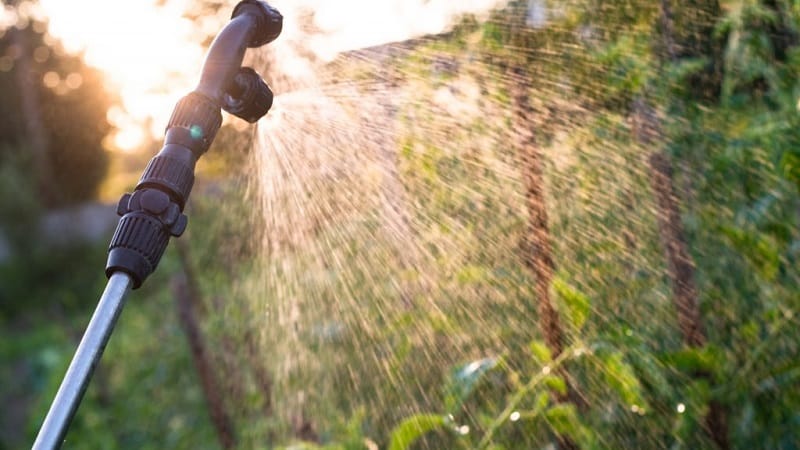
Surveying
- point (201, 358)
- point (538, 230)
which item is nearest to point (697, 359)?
point (538, 230)

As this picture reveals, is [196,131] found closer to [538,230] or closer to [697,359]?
[538,230]

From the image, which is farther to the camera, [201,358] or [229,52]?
[201,358]

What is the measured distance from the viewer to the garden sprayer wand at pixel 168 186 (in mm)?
754

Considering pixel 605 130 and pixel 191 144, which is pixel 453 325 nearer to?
pixel 605 130

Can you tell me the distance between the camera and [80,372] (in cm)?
75

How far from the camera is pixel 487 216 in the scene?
52.9 inches

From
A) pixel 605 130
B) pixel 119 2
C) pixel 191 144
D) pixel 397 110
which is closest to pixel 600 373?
pixel 605 130

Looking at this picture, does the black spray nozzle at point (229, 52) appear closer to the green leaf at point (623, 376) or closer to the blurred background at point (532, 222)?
the blurred background at point (532, 222)

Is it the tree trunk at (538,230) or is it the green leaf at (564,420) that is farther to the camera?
the tree trunk at (538,230)

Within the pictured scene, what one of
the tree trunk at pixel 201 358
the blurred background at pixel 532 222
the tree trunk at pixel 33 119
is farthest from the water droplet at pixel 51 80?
the blurred background at pixel 532 222

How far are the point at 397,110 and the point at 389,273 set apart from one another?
1.16 ft

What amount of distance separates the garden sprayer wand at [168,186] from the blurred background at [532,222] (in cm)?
11

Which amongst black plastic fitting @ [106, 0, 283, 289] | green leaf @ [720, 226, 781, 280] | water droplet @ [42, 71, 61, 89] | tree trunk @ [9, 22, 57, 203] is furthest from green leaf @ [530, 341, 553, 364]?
tree trunk @ [9, 22, 57, 203]

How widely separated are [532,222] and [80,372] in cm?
66
